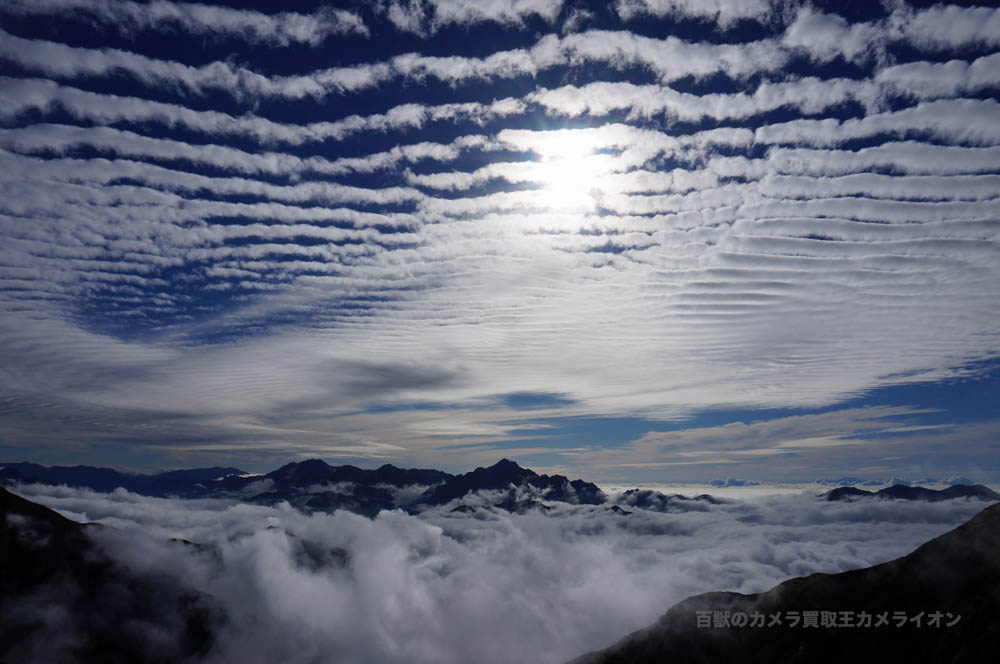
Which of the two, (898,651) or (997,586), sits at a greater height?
(997,586)

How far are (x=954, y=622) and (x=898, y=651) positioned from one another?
25.1 meters

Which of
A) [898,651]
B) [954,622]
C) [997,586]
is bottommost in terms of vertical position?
[898,651]

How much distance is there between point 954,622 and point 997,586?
19448 millimetres

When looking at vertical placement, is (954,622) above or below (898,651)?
above

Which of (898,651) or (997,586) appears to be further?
(898,651)

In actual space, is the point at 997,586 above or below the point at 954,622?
above

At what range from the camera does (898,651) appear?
198m

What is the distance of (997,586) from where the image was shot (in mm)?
182625

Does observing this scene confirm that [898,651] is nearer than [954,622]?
No

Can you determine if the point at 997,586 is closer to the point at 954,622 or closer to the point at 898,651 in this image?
the point at 954,622

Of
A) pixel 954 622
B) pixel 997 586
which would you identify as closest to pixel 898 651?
pixel 954 622

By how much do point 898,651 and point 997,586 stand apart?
42.6m
